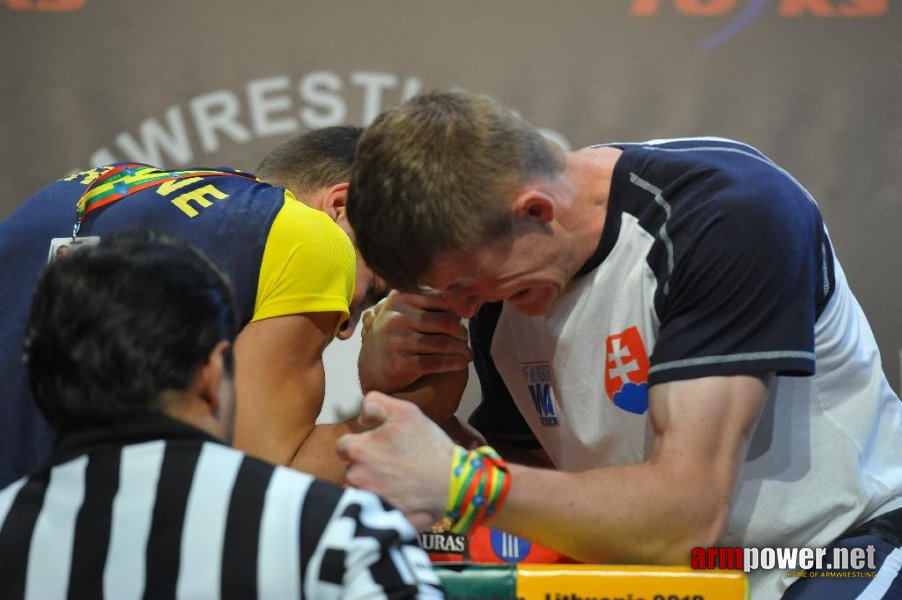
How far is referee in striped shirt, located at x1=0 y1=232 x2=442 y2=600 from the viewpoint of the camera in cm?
96

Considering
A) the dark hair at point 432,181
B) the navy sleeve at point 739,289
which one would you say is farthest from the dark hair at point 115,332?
the navy sleeve at point 739,289

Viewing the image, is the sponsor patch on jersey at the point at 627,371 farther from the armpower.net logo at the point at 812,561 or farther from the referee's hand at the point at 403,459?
the referee's hand at the point at 403,459

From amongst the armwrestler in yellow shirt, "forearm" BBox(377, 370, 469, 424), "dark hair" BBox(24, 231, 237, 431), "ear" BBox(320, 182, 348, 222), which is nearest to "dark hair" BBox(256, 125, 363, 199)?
"ear" BBox(320, 182, 348, 222)

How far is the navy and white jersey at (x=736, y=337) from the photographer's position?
53.7 inches

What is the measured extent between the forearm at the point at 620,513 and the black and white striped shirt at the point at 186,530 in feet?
1.03

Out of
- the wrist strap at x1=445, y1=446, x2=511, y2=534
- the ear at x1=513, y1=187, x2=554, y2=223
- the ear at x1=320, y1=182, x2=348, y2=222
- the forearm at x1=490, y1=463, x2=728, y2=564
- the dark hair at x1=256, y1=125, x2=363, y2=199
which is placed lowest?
the forearm at x1=490, y1=463, x2=728, y2=564

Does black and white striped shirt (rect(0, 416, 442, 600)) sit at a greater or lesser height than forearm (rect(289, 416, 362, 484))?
greater

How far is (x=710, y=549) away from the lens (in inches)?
53.8

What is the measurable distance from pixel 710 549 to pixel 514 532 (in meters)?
0.26

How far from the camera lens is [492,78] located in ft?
9.14

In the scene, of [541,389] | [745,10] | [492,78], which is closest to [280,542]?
[541,389]

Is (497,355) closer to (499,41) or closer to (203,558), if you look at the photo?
(203,558)

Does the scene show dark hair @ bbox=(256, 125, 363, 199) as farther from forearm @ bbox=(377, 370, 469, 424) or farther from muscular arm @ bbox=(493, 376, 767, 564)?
muscular arm @ bbox=(493, 376, 767, 564)

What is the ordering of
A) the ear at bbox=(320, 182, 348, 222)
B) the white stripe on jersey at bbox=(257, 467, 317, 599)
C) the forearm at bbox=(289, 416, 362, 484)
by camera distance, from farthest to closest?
the ear at bbox=(320, 182, 348, 222)
the forearm at bbox=(289, 416, 362, 484)
the white stripe on jersey at bbox=(257, 467, 317, 599)
